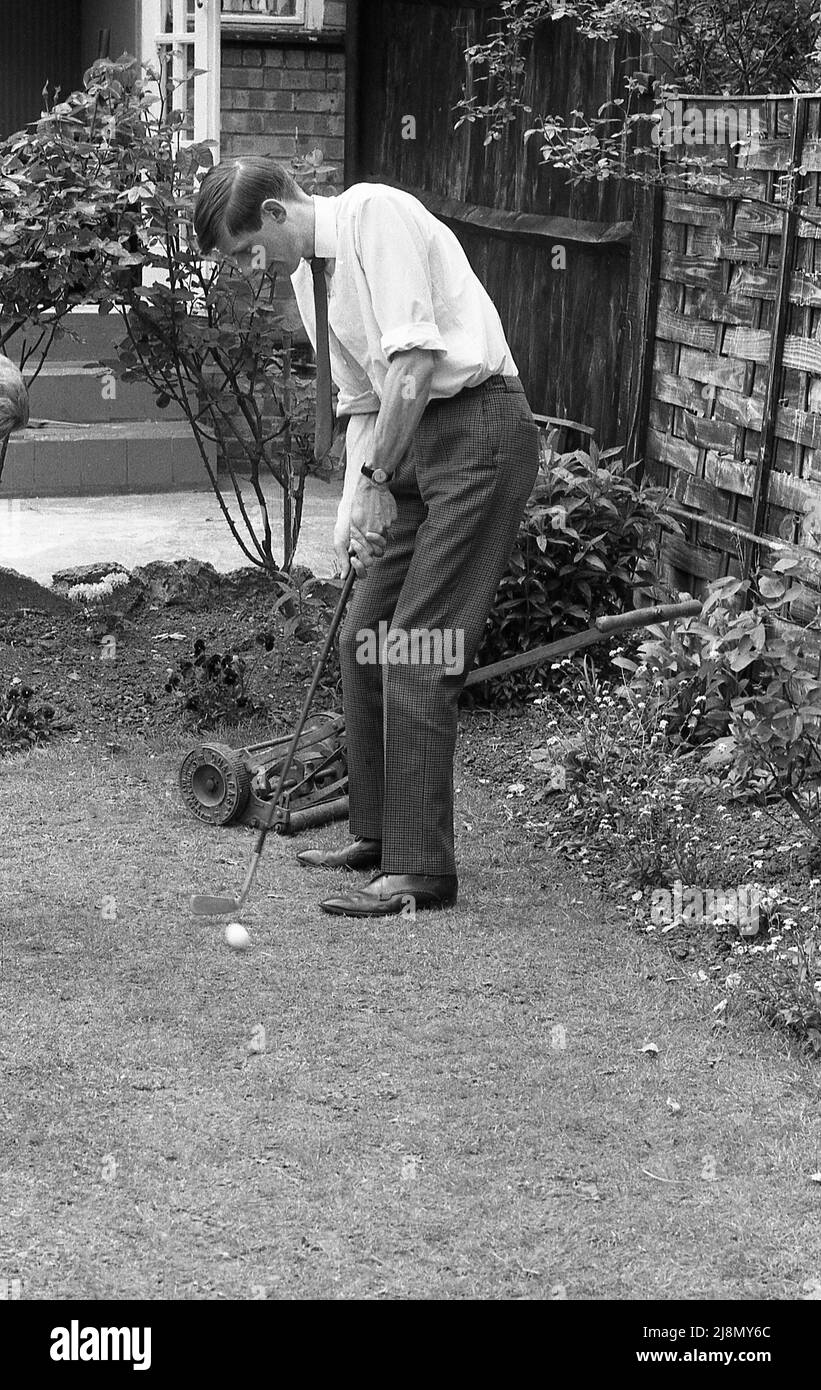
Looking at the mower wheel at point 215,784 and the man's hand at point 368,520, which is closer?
the man's hand at point 368,520

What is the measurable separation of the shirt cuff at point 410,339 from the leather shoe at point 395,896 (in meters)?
1.39

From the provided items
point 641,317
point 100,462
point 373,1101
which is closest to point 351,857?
point 373,1101

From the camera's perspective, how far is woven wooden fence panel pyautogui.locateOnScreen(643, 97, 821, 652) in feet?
17.9

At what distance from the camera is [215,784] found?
16.7 feet

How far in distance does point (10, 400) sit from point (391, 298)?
97 cm

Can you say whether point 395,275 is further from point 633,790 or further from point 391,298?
point 633,790

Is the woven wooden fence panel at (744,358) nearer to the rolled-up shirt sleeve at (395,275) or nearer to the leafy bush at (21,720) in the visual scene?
the rolled-up shirt sleeve at (395,275)

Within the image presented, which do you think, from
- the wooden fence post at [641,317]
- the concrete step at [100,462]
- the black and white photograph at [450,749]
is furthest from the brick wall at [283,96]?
the wooden fence post at [641,317]

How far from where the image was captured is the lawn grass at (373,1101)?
2.89 m

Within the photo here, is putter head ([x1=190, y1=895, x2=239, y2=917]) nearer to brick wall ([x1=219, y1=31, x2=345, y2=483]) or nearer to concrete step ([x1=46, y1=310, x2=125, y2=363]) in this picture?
brick wall ([x1=219, y1=31, x2=345, y2=483])

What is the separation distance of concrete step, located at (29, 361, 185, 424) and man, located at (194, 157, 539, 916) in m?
6.02

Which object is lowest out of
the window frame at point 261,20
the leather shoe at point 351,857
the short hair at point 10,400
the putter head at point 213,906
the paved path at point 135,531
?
the leather shoe at point 351,857

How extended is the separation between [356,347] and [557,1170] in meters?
2.16
